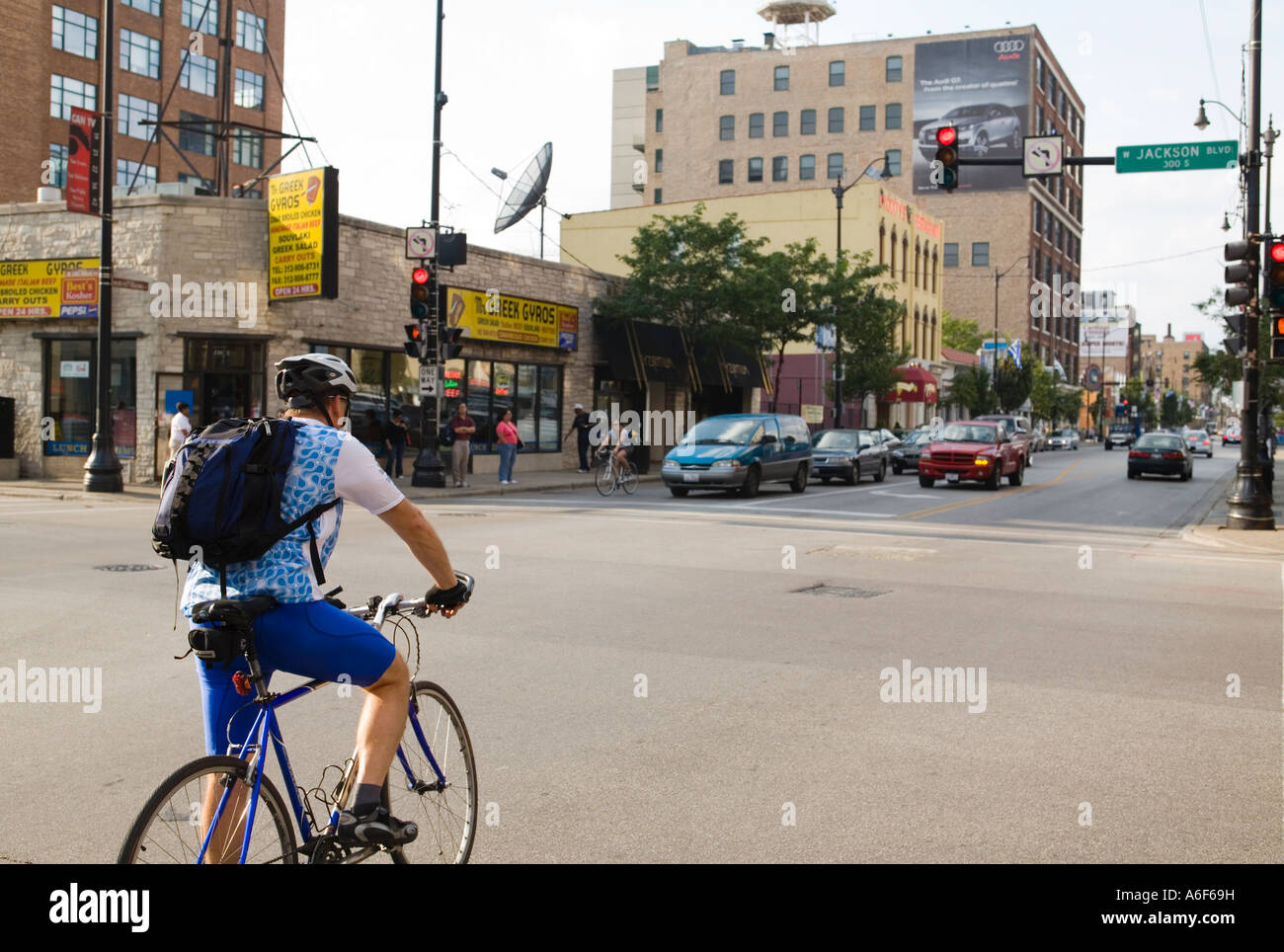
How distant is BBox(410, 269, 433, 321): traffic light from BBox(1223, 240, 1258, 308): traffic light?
1446cm

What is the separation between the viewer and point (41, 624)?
334 inches

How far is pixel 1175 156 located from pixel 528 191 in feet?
76.2

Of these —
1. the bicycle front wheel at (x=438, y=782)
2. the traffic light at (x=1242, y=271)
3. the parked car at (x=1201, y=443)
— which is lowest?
the bicycle front wheel at (x=438, y=782)

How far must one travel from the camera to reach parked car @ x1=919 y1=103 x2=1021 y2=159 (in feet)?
265

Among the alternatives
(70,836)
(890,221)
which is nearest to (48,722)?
(70,836)

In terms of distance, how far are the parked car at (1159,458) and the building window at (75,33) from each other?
4510 centimetres

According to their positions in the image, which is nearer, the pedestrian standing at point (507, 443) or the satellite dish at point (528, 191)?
the pedestrian standing at point (507, 443)

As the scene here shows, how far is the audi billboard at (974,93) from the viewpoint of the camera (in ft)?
263

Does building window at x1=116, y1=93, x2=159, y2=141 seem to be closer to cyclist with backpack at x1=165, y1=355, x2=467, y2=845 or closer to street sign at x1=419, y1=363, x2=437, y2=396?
street sign at x1=419, y1=363, x2=437, y2=396

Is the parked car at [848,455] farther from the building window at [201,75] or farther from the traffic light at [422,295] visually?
the building window at [201,75]

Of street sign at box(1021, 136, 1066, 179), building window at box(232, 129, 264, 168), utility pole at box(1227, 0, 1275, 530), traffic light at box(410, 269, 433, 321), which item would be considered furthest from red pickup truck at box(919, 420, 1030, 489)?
building window at box(232, 129, 264, 168)

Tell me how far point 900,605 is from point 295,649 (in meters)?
7.85

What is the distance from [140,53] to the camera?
53250 millimetres

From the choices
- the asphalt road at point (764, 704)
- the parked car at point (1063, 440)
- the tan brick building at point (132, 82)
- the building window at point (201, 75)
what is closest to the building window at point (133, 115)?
the tan brick building at point (132, 82)
